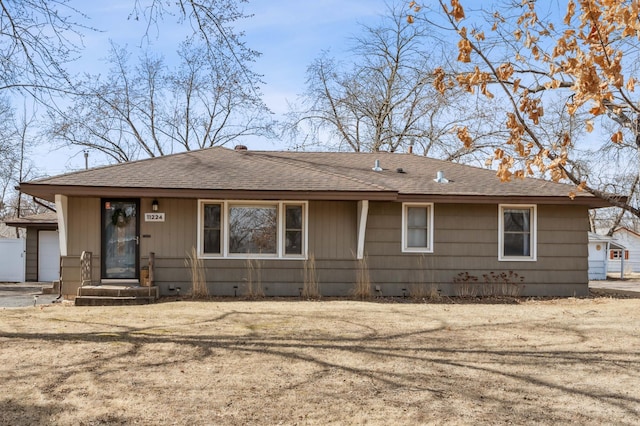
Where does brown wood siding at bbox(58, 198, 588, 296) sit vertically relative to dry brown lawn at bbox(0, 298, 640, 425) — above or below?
above

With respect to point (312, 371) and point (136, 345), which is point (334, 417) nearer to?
point (312, 371)

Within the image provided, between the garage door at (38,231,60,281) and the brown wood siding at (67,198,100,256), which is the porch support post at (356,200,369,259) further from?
the garage door at (38,231,60,281)

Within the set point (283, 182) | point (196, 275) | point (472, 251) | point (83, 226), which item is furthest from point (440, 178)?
point (83, 226)

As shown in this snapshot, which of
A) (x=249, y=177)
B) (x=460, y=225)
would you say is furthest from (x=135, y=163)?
(x=460, y=225)

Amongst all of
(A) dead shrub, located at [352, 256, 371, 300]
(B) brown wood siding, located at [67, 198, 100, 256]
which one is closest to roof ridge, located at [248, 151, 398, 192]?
(A) dead shrub, located at [352, 256, 371, 300]

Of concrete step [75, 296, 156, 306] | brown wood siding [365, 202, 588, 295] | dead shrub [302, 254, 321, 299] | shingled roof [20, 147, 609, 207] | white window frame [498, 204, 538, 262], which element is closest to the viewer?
concrete step [75, 296, 156, 306]

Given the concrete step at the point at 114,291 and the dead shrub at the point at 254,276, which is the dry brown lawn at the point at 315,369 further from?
the dead shrub at the point at 254,276

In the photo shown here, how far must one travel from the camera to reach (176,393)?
482 cm

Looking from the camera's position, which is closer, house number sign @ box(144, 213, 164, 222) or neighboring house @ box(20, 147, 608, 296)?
neighboring house @ box(20, 147, 608, 296)

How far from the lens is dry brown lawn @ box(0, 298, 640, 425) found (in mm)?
4418

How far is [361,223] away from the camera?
476 inches

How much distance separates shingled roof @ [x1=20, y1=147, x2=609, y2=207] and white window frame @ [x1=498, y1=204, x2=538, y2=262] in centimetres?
39

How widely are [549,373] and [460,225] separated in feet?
23.7

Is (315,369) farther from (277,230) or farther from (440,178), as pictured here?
(440,178)
